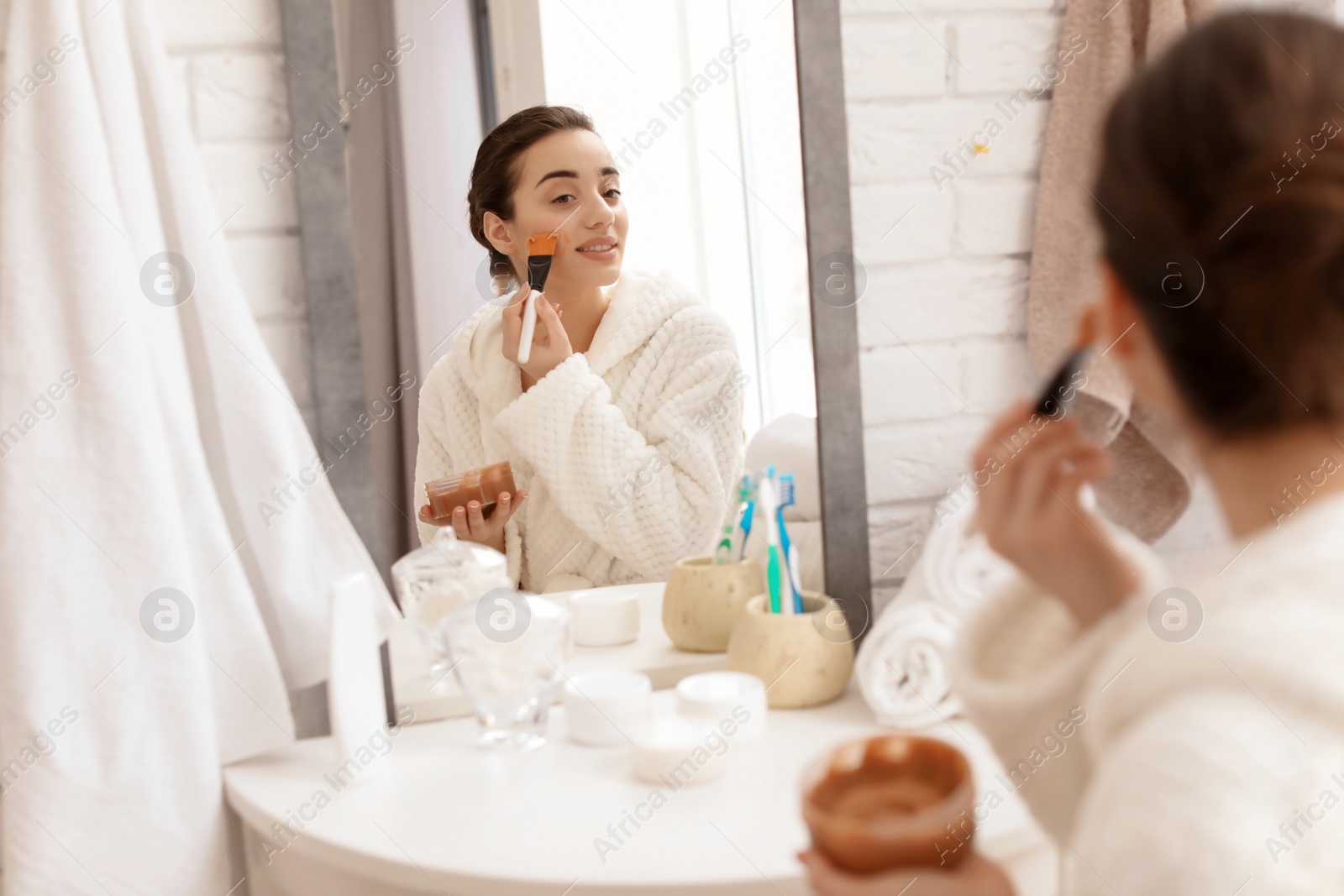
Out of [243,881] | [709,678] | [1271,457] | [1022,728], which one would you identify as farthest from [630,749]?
[1271,457]

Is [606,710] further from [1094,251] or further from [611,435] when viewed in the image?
[1094,251]

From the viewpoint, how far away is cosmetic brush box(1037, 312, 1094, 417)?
0.42 m

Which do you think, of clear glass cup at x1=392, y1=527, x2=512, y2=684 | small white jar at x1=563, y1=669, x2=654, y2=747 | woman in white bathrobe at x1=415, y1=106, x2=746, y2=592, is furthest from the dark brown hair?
small white jar at x1=563, y1=669, x2=654, y2=747

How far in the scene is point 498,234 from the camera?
0.88 meters

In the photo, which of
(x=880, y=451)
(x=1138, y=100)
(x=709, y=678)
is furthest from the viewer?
(x=880, y=451)

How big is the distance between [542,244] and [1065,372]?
0.56 metres

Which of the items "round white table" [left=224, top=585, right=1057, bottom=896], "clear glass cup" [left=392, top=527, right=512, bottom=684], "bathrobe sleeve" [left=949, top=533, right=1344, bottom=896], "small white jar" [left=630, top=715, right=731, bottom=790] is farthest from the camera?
"clear glass cup" [left=392, top=527, right=512, bottom=684]

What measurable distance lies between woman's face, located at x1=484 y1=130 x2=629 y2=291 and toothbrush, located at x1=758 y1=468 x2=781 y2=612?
22 cm

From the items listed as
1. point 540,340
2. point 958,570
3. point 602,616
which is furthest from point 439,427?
point 958,570

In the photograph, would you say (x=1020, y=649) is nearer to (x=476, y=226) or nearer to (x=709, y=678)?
(x=709, y=678)

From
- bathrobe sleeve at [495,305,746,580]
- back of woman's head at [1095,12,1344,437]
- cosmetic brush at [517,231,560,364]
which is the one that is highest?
back of woman's head at [1095,12,1344,437]

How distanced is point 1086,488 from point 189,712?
0.71m

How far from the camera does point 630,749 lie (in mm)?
808

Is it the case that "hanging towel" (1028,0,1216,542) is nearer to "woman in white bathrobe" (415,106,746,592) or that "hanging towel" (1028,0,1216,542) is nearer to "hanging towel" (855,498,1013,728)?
"hanging towel" (855,498,1013,728)
